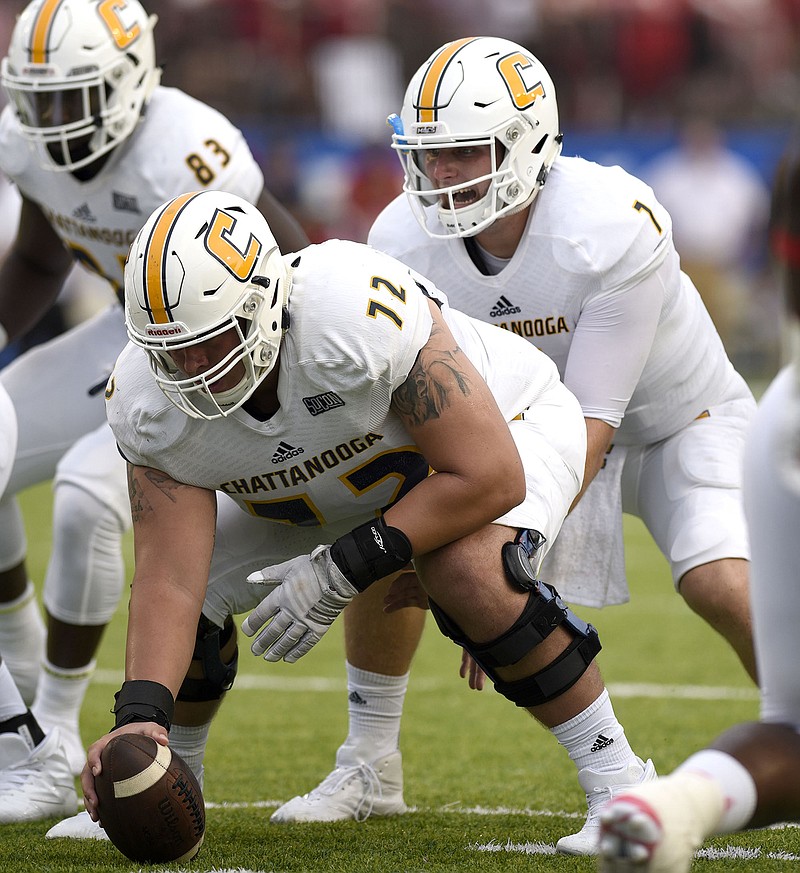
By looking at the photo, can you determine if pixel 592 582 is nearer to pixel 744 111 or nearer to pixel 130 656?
pixel 130 656

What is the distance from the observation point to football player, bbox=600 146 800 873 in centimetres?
205

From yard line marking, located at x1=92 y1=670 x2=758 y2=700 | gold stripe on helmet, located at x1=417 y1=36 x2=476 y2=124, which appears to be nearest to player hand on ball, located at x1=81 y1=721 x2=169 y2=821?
gold stripe on helmet, located at x1=417 y1=36 x2=476 y2=124

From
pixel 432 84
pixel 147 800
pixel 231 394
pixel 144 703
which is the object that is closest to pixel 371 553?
pixel 231 394

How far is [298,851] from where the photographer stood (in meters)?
3.15

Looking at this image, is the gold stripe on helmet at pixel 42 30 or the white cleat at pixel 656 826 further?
the gold stripe on helmet at pixel 42 30

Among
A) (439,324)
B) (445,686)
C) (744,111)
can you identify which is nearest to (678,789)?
(439,324)

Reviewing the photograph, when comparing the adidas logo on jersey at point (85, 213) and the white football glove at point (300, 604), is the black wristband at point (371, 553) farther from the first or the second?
the adidas logo on jersey at point (85, 213)

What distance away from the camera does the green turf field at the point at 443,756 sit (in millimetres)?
3074

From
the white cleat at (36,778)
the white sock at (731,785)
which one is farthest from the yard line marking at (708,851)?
the white cleat at (36,778)

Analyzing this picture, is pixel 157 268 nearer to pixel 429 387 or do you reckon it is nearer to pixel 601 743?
pixel 429 387

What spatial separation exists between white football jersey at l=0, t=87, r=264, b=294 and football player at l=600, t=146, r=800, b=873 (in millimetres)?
2376

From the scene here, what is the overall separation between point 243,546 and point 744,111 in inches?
467

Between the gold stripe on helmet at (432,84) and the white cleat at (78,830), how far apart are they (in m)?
1.85

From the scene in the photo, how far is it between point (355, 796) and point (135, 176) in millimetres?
1923
